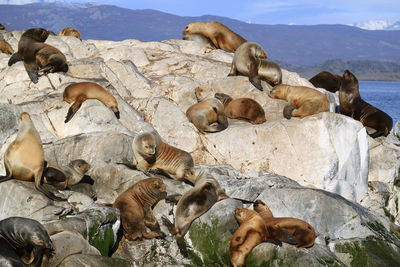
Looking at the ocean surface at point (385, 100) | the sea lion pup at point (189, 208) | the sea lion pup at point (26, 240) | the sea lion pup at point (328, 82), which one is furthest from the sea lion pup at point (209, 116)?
the ocean surface at point (385, 100)

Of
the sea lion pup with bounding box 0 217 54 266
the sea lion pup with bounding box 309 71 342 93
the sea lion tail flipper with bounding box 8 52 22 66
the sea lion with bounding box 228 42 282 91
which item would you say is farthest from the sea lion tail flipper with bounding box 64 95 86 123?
→ the sea lion pup with bounding box 309 71 342 93

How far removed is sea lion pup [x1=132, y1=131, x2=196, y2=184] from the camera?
966 cm

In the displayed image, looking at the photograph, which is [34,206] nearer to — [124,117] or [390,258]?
[124,117]

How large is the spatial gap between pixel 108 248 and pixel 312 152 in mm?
5056

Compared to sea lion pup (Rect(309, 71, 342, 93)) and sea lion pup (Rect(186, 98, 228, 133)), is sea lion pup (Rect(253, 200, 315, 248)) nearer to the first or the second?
sea lion pup (Rect(186, 98, 228, 133))

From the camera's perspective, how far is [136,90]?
13070 mm

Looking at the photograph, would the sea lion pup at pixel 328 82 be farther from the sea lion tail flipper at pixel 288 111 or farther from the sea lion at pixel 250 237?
the sea lion at pixel 250 237

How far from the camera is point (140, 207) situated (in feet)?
26.9

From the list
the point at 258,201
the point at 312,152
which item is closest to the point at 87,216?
the point at 258,201

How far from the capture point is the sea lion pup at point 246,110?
11930 mm

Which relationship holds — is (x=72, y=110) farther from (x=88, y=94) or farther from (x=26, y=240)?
(x=26, y=240)

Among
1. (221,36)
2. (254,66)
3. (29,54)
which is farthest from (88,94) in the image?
(221,36)

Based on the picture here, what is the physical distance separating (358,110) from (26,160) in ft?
28.0

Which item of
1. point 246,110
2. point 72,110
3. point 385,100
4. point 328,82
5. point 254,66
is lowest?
point 385,100
